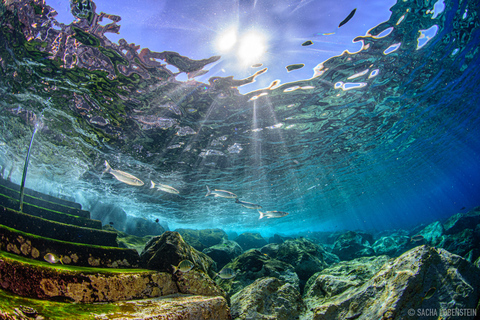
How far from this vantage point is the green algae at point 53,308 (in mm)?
2152

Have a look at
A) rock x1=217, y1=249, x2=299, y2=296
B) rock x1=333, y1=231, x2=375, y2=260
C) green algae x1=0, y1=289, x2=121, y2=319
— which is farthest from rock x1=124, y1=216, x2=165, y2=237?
green algae x1=0, y1=289, x2=121, y2=319

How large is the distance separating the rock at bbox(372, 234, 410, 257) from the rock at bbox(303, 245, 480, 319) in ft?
40.8

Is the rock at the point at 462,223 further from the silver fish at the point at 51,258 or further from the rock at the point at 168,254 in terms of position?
the silver fish at the point at 51,258

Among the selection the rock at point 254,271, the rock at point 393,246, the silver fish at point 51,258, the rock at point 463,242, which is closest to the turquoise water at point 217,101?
the silver fish at point 51,258

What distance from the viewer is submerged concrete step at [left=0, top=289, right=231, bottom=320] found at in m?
2.16

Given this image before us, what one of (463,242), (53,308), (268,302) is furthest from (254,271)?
(463,242)

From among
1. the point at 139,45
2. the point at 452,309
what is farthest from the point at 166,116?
the point at 452,309

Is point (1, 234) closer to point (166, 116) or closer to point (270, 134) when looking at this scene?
point (166, 116)

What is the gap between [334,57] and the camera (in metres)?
8.16

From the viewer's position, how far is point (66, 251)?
4555mm

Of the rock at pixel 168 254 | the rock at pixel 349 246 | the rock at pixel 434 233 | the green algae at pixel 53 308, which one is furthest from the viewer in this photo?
the rock at pixel 349 246

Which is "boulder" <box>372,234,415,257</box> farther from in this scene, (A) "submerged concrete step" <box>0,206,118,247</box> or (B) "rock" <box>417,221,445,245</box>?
(A) "submerged concrete step" <box>0,206,118,247</box>

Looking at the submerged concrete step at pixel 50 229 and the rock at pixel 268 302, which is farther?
the submerged concrete step at pixel 50 229

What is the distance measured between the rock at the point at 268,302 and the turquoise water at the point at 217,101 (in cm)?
799
